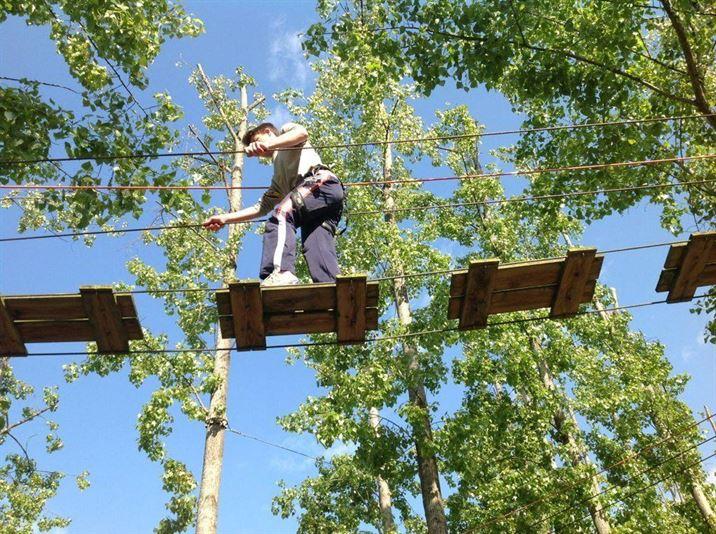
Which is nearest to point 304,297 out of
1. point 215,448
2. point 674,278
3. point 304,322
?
point 304,322

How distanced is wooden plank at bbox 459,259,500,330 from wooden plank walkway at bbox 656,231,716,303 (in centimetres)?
164

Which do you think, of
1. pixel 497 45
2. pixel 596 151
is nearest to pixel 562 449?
pixel 596 151

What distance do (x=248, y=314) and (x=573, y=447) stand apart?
1074 centimetres

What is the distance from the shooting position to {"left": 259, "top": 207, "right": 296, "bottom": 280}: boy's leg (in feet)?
15.8

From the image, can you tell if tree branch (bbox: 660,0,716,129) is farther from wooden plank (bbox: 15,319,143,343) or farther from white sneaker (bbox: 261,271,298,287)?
wooden plank (bbox: 15,319,143,343)

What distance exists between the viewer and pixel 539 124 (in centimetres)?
979

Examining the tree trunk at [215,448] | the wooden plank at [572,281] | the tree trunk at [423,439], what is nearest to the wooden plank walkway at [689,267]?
the wooden plank at [572,281]

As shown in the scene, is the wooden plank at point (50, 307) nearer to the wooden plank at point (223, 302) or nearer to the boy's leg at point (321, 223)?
the wooden plank at point (223, 302)

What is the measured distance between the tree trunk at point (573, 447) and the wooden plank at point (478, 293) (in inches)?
336

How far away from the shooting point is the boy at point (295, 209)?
484 cm

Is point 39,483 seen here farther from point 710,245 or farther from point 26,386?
point 710,245

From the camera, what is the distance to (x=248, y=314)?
4520 millimetres

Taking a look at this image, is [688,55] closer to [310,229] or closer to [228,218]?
[310,229]

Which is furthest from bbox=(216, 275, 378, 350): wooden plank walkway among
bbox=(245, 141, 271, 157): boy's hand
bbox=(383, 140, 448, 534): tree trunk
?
bbox=(383, 140, 448, 534): tree trunk
